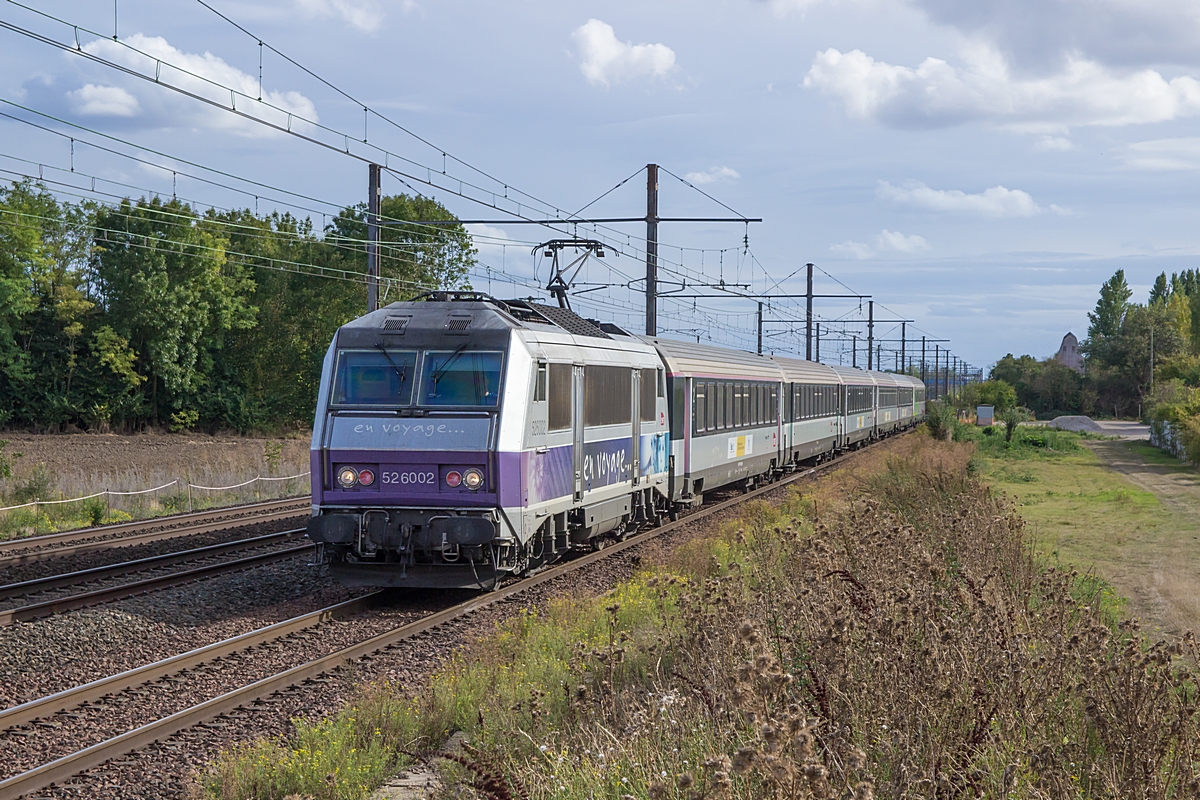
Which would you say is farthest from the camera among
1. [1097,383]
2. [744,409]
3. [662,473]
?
[1097,383]

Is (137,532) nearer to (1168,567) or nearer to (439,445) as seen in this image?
(439,445)

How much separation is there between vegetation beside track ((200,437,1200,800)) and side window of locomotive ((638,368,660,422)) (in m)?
7.90

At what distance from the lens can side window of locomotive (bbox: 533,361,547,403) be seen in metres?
12.9

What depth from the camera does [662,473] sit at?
745 inches

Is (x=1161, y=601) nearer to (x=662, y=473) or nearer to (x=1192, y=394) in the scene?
(x=662, y=473)

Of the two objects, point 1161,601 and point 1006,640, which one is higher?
point 1006,640

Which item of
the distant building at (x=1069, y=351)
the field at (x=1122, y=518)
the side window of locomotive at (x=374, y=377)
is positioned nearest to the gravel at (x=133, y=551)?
the side window of locomotive at (x=374, y=377)

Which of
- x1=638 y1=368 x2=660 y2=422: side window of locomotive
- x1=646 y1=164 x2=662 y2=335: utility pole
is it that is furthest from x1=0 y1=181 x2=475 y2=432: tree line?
x1=638 y1=368 x2=660 y2=422: side window of locomotive

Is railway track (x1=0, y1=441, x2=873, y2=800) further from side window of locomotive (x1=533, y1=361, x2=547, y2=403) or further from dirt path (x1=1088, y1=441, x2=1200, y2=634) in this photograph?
dirt path (x1=1088, y1=441, x2=1200, y2=634)

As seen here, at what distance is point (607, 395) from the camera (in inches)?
615

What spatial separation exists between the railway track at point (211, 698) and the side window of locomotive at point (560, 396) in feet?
6.55

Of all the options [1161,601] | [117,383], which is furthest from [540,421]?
[117,383]

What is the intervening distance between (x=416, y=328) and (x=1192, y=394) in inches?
1581

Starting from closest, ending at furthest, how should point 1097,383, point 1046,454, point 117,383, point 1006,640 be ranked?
1. point 1006,640
2. point 1046,454
3. point 117,383
4. point 1097,383
